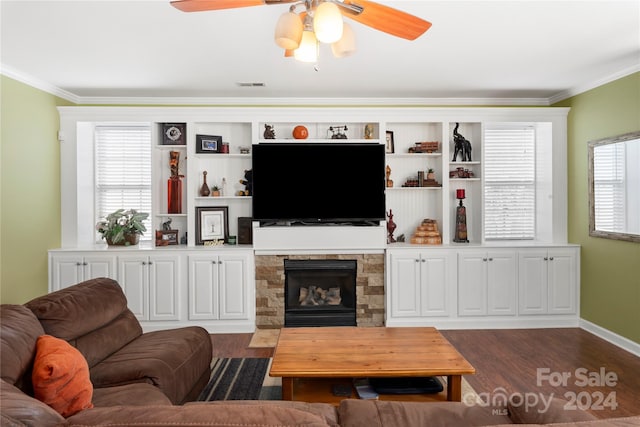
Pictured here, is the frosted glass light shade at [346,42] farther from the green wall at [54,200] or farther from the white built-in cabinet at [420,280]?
the green wall at [54,200]

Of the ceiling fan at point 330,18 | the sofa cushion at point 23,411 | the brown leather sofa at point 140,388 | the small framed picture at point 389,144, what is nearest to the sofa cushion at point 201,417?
the brown leather sofa at point 140,388

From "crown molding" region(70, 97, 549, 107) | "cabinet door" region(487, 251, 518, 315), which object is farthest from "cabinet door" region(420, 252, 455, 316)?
"crown molding" region(70, 97, 549, 107)

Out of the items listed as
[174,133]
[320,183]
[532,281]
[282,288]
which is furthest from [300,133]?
[532,281]

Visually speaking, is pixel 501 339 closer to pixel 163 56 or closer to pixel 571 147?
pixel 571 147

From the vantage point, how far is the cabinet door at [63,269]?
14.5 ft

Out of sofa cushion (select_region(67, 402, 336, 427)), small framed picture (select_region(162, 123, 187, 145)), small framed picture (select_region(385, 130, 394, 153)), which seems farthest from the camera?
small framed picture (select_region(385, 130, 394, 153))

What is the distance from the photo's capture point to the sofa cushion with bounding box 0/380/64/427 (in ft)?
3.84

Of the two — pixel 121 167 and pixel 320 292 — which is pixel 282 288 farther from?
pixel 121 167

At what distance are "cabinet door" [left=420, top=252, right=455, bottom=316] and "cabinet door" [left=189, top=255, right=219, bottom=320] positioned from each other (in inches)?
89.4

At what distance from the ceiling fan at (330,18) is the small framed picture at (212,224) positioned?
10.4ft

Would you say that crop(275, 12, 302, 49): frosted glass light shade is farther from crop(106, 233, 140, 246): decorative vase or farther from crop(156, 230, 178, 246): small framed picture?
crop(106, 233, 140, 246): decorative vase

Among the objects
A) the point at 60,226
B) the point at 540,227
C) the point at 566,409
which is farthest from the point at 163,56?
the point at 540,227

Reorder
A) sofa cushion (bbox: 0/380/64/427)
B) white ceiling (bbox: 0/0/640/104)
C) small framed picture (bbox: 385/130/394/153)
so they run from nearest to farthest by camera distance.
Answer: sofa cushion (bbox: 0/380/64/427) < white ceiling (bbox: 0/0/640/104) < small framed picture (bbox: 385/130/394/153)

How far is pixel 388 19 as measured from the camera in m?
1.87
